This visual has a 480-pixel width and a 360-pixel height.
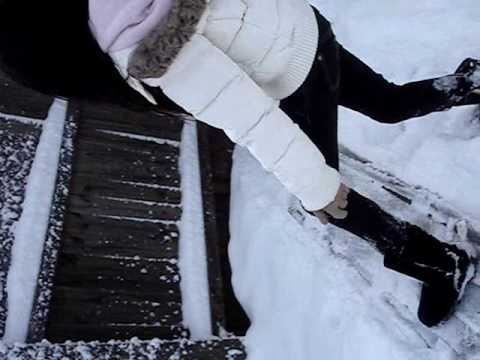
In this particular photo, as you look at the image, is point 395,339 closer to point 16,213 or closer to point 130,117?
point 16,213

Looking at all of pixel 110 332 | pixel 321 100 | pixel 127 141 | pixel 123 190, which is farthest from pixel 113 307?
pixel 321 100

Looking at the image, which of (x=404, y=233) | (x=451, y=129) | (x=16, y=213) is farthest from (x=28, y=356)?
(x=451, y=129)

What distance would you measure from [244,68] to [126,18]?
10.7 inches

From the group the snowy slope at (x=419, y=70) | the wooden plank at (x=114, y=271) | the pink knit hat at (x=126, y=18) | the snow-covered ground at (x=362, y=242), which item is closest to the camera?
the pink knit hat at (x=126, y=18)

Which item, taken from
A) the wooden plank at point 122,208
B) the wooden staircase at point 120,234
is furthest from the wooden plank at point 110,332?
the wooden plank at point 122,208

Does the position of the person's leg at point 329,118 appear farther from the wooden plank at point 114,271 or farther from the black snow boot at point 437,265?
the wooden plank at point 114,271

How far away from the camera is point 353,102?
153 centimetres

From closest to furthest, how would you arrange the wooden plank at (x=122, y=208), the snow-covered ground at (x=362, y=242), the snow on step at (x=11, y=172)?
1. the snow-covered ground at (x=362, y=242)
2. the snow on step at (x=11, y=172)
3. the wooden plank at (x=122, y=208)

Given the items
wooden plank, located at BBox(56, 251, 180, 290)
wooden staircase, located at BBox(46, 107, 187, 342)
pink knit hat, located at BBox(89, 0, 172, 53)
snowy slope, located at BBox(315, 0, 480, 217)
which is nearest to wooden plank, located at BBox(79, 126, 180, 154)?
wooden staircase, located at BBox(46, 107, 187, 342)

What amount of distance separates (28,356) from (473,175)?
1.42 metres

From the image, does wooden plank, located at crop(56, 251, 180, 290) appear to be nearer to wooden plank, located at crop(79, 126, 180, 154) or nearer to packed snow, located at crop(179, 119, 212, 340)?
packed snow, located at crop(179, 119, 212, 340)

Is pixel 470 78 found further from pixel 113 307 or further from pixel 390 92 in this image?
pixel 113 307

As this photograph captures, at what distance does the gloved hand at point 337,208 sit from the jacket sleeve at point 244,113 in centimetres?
5

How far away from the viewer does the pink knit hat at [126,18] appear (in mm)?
960
